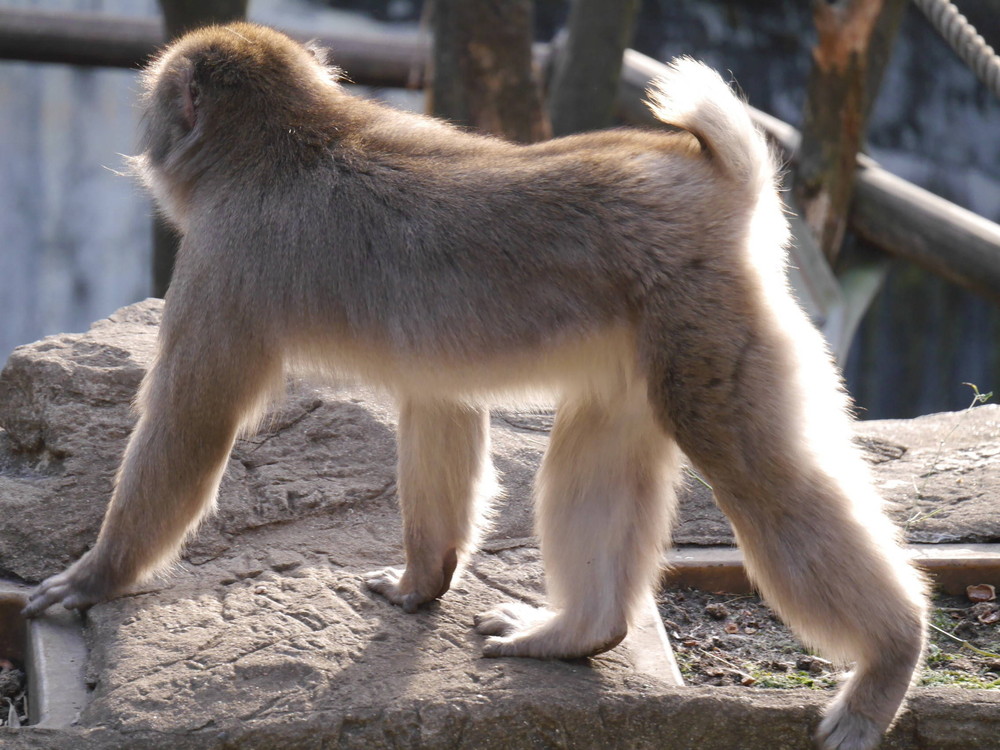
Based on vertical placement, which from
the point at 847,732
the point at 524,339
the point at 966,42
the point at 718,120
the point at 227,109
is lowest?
the point at 847,732

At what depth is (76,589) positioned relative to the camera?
3422 millimetres

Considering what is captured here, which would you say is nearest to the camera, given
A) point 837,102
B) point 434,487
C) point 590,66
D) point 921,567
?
point 434,487

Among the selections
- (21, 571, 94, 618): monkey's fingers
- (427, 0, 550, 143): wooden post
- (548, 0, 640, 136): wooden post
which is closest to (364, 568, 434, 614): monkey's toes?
(21, 571, 94, 618): monkey's fingers

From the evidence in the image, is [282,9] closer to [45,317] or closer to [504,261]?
[45,317]

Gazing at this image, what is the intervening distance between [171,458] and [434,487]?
0.77 m

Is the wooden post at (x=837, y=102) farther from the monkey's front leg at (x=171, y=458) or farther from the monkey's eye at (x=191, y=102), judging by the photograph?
the monkey's front leg at (x=171, y=458)

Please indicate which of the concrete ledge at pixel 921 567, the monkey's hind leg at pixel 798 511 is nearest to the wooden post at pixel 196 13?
the concrete ledge at pixel 921 567

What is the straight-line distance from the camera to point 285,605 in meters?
3.42

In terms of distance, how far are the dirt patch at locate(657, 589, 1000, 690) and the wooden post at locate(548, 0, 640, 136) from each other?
4376 millimetres

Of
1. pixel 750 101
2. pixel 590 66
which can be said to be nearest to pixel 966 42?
pixel 590 66

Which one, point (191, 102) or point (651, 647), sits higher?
point (191, 102)

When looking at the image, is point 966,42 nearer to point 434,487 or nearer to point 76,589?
point 434,487

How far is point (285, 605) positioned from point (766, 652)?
1.53m

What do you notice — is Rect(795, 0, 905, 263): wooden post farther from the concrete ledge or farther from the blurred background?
the concrete ledge
